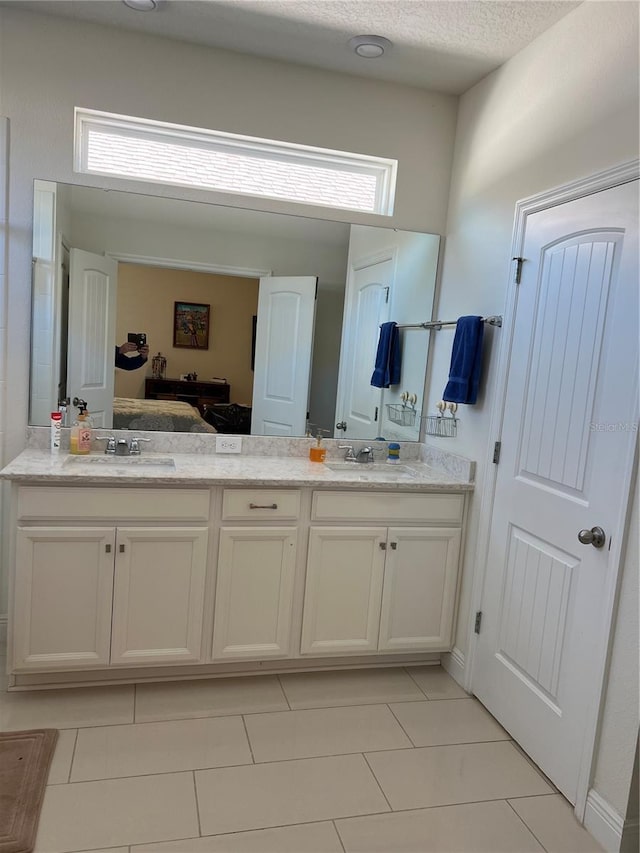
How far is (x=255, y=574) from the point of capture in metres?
2.63

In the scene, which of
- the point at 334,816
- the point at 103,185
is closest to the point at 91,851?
the point at 334,816

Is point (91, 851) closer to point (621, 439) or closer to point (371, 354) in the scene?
point (621, 439)

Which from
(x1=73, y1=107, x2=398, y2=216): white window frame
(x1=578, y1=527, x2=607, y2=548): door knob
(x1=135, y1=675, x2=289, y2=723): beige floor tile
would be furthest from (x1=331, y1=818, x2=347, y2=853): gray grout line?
(x1=73, y1=107, x2=398, y2=216): white window frame

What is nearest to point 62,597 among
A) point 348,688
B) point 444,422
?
point 348,688

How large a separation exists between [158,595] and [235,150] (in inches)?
81.0

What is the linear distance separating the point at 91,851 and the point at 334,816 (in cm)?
72

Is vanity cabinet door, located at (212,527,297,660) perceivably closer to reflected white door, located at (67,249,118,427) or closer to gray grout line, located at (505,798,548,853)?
reflected white door, located at (67,249,118,427)

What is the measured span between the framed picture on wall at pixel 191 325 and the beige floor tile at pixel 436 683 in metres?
1.85

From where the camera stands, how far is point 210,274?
293 centimetres

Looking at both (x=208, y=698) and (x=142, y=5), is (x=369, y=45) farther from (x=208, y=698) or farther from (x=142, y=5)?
(x=208, y=698)

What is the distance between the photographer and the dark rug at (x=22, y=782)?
178cm

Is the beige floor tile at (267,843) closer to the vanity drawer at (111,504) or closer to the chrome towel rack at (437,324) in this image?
the vanity drawer at (111,504)

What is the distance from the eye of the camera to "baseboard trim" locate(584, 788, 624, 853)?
189 centimetres

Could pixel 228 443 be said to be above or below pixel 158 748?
above
